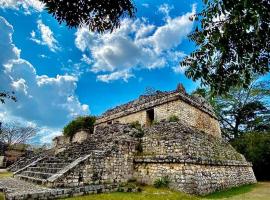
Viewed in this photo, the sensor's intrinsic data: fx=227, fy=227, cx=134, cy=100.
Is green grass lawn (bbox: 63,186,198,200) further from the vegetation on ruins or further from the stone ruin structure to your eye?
the vegetation on ruins

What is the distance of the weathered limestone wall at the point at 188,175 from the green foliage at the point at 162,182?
0.13 m

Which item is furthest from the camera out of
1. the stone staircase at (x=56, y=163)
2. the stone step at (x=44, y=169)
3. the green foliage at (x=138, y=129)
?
the green foliage at (x=138, y=129)

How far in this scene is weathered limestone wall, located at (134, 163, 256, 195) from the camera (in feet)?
31.8

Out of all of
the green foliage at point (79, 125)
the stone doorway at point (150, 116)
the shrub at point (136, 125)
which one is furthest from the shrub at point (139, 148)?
the green foliage at point (79, 125)

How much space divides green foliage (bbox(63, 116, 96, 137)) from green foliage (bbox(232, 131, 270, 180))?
1502cm

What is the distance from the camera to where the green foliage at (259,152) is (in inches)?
811

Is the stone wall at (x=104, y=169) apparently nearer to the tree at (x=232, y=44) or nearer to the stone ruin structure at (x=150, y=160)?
the stone ruin structure at (x=150, y=160)

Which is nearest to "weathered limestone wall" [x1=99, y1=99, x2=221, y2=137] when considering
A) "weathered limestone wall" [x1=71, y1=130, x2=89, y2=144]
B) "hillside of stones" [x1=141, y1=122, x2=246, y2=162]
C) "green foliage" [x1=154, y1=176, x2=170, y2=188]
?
"hillside of stones" [x1=141, y1=122, x2=246, y2=162]

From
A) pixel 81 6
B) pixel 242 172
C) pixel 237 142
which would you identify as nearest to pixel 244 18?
pixel 81 6

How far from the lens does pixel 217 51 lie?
470 centimetres

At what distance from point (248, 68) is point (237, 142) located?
845 inches

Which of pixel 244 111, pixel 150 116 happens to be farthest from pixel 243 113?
pixel 150 116

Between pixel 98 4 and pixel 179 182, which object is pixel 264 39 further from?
pixel 179 182

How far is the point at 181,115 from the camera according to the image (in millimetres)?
13328
